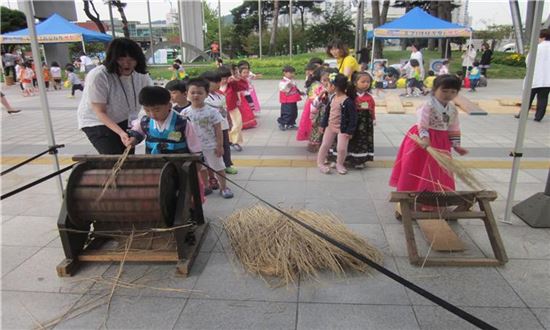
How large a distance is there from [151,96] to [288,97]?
4.58 metres

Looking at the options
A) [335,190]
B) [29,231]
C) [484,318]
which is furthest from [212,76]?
[484,318]

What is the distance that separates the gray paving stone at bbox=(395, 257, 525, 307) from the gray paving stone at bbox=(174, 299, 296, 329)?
2.78 feet

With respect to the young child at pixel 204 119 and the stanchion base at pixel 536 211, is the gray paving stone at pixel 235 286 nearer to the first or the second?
the young child at pixel 204 119

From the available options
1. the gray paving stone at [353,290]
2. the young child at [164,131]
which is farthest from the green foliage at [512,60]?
the young child at [164,131]

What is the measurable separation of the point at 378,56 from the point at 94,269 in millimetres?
22115

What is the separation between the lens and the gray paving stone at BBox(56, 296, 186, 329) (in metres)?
2.31

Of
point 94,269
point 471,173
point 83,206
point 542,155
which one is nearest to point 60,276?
point 94,269

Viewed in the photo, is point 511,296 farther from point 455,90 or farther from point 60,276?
point 60,276

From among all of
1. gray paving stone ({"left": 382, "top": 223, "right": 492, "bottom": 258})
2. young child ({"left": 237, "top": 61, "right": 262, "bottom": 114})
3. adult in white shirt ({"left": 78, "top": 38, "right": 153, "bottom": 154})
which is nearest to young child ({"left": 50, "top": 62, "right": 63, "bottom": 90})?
young child ({"left": 237, "top": 61, "right": 262, "bottom": 114})

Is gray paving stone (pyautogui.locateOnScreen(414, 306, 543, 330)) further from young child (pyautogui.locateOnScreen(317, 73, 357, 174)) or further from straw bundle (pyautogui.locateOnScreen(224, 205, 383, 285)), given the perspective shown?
young child (pyautogui.locateOnScreen(317, 73, 357, 174))

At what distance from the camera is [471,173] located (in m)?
3.02

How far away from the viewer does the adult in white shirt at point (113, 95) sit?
2994 millimetres

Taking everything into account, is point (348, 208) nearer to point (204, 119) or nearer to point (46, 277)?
point (204, 119)

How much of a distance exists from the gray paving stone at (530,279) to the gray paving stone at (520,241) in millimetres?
118
